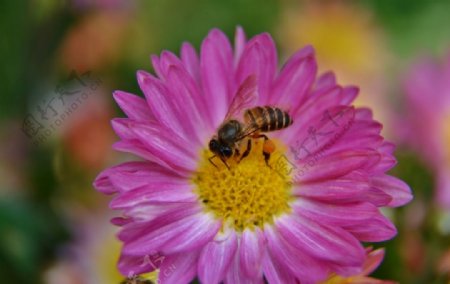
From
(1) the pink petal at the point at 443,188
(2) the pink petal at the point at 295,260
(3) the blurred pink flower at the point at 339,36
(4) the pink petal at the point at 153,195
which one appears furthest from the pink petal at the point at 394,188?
(3) the blurred pink flower at the point at 339,36

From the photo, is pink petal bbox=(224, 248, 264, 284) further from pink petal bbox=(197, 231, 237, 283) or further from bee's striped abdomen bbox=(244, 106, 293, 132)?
bee's striped abdomen bbox=(244, 106, 293, 132)

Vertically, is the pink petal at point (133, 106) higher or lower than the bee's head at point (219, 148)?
higher

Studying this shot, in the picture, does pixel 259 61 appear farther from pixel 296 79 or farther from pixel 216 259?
pixel 216 259

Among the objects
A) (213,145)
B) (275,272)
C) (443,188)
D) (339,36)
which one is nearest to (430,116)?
(443,188)

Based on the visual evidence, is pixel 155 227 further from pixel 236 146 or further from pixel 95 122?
pixel 95 122

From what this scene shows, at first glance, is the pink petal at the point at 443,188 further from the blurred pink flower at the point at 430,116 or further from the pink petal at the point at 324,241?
the pink petal at the point at 324,241

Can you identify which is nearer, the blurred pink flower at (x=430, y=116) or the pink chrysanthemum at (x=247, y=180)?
the pink chrysanthemum at (x=247, y=180)
